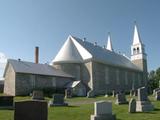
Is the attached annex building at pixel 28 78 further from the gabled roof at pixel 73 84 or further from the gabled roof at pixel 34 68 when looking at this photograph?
the gabled roof at pixel 73 84

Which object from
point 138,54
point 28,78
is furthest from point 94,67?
point 138,54

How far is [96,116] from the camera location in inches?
527

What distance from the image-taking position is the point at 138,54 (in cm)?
6316

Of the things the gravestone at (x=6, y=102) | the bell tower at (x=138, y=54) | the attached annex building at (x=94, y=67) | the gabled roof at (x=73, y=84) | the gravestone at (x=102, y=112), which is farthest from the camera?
the bell tower at (x=138, y=54)

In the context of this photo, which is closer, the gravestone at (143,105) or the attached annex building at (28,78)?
the gravestone at (143,105)

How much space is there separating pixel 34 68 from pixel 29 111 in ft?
117

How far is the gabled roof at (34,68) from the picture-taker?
41.6 meters

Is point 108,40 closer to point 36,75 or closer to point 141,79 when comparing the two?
point 141,79

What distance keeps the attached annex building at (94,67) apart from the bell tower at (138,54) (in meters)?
2.52

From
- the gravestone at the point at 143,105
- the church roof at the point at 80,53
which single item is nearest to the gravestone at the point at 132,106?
the gravestone at the point at 143,105

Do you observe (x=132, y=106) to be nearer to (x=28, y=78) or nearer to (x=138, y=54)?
(x=28, y=78)

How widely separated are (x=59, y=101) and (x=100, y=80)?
27.1m

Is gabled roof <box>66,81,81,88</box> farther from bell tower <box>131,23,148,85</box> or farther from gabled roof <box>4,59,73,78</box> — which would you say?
bell tower <box>131,23,148,85</box>

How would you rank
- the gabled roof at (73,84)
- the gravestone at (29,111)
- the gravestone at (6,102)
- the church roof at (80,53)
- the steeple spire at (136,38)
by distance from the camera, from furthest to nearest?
the steeple spire at (136,38) < the church roof at (80,53) < the gabled roof at (73,84) < the gravestone at (6,102) < the gravestone at (29,111)
